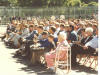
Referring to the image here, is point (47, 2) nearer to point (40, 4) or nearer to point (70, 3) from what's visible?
point (40, 4)

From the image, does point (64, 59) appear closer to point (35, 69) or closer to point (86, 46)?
point (86, 46)

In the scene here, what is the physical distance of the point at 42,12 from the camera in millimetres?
41312

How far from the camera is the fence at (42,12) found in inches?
1597

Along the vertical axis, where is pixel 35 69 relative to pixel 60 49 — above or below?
below

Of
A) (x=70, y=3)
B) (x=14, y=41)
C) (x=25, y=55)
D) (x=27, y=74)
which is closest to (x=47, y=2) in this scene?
(x=70, y=3)

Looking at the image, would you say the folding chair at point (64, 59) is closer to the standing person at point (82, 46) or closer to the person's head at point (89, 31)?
the standing person at point (82, 46)

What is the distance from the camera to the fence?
40.6 meters

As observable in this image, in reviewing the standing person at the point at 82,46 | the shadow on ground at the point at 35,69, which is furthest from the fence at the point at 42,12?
the standing person at the point at 82,46

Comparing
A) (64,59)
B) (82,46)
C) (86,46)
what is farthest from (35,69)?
(86,46)

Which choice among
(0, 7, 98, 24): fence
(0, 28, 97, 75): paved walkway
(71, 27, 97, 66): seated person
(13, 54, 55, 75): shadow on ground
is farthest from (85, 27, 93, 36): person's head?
(0, 7, 98, 24): fence

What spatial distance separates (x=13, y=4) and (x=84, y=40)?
51.4m

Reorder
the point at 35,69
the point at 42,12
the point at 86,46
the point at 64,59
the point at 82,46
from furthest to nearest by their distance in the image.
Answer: the point at 42,12
the point at 35,69
the point at 82,46
the point at 86,46
the point at 64,59

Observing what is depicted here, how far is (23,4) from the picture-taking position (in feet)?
168

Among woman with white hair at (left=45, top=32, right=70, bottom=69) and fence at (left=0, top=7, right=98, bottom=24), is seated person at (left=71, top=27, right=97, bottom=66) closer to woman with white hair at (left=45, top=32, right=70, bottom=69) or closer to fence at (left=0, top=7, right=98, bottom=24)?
woman with white hair at (left=45, top=32, right=70, bottom=69)
